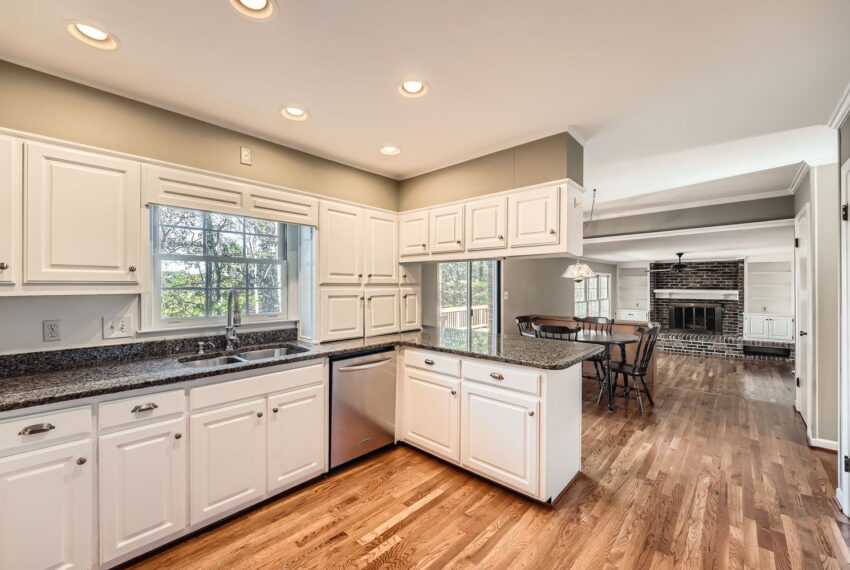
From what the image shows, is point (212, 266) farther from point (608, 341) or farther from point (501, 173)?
point (608, 341)

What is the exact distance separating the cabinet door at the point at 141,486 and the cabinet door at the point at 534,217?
94.1 inches

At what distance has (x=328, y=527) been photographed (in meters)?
2.05

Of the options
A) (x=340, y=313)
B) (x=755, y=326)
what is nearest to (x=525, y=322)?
(x=340, y=313)

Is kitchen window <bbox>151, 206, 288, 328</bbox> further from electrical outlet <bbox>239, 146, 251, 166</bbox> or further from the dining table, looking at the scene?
the dining table

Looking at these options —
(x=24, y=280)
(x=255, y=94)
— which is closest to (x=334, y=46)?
(x=255, y=94)

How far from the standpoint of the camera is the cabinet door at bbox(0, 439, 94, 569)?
57.3 inches

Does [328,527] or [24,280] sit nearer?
[24,280]

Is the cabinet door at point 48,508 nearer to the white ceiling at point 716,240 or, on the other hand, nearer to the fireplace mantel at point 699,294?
the white ceiling at point 716,240

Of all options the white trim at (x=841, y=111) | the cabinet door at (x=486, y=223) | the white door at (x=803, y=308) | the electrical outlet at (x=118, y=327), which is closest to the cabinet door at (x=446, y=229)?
the cabinet door at (x=486, y=223)

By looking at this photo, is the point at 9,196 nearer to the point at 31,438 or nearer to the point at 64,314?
the point at 64,314

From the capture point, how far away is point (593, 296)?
31.8ft

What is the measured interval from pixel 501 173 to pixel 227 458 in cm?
265

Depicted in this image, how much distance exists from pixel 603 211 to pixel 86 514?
6022 mm

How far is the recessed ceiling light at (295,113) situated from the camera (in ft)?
7.35
